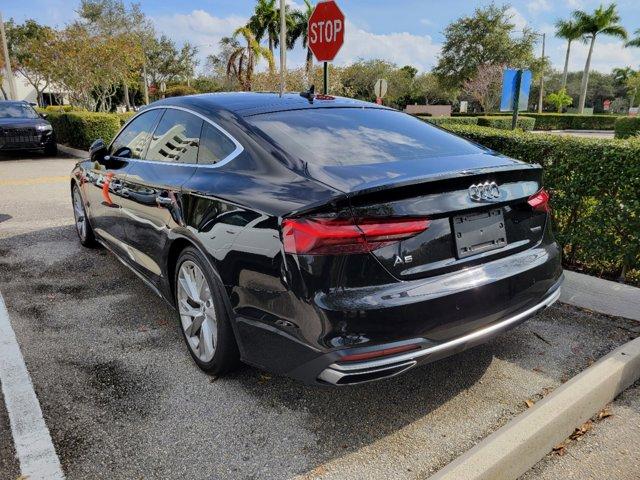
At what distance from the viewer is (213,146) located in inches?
121

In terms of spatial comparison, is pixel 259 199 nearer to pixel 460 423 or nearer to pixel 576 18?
pixel 460 423

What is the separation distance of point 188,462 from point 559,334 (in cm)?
255

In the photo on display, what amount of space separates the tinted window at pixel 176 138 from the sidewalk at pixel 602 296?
2.97 m

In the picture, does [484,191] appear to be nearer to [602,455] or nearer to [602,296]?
[602,455]

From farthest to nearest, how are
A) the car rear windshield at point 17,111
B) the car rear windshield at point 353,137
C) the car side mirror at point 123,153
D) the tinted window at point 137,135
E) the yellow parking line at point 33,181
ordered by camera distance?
the car rear windshield at point 17,111 < the yellow parking line at point 33,181 < the car side mirror at point 123,153 < the tinted window at point 137,135 < the car rear windshield at point 353,137

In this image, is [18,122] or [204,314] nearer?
[204,314]

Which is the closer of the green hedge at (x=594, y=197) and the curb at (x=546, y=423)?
the curb at (x=546, y=423)

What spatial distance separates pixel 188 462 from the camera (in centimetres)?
234

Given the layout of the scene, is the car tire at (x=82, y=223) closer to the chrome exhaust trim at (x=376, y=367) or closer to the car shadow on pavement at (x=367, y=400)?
the car shadow on pavement at (x=367, y=400)

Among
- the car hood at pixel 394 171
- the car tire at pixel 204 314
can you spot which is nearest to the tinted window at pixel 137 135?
the car tire at pixel 204 314

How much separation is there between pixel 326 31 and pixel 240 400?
5.54m

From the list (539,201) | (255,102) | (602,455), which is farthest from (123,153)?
(602,455)

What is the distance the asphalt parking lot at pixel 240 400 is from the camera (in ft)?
7.76

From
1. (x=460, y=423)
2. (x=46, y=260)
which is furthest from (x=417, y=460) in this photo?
(x=46, y=260)
